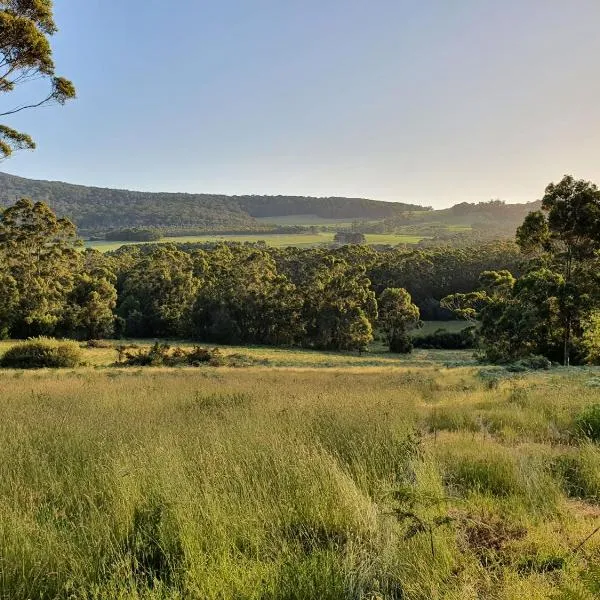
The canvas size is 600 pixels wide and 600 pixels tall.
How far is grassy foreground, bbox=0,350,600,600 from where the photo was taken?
2.94m

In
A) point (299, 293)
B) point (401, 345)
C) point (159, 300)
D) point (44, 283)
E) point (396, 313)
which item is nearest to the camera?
point (44, 283)

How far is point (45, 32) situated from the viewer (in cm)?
1541

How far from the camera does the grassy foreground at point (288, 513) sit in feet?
9.64

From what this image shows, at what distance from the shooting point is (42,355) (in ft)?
103

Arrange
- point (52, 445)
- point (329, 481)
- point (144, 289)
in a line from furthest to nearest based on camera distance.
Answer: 1. point (144, 289)
2. point (52, 445)
3. point (329, 481)

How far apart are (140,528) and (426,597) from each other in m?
1.95

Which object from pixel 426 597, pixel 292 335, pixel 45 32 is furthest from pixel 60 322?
pixel 426 597

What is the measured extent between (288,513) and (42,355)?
31.9 metres

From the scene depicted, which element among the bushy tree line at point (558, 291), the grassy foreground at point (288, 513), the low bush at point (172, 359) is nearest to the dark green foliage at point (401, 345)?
the bushy tree line at point (558, 291)

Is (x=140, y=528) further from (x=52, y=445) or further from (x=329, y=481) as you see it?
(x=52, y=445)

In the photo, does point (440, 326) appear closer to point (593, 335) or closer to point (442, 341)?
point (442, 341)

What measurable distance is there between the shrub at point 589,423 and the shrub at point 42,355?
1169 inches

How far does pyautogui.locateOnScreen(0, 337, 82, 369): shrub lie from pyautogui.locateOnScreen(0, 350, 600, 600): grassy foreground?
1065 inches

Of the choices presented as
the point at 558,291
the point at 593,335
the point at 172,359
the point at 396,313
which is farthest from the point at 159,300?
the point at 593,335
